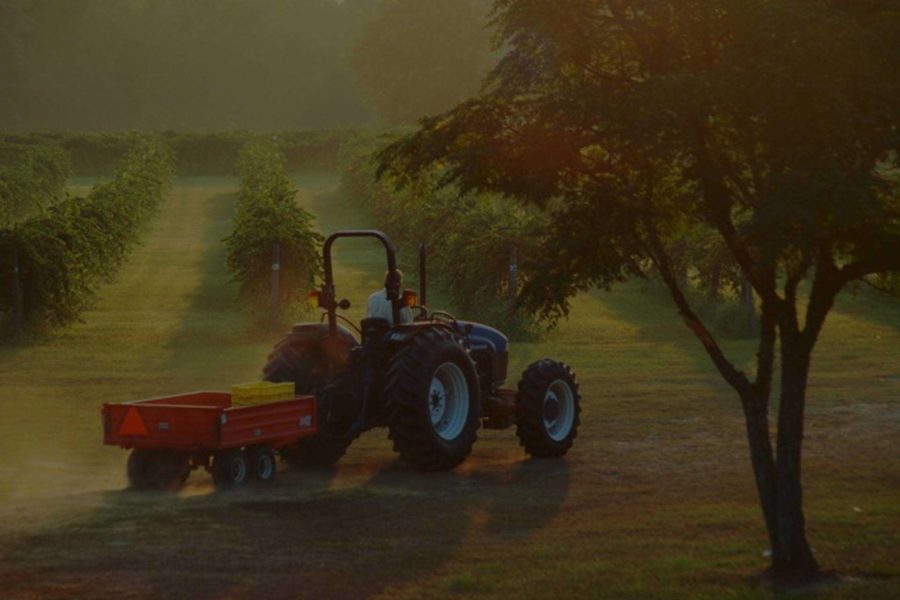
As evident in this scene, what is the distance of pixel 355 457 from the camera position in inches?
665

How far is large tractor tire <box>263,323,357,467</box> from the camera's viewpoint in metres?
15.8

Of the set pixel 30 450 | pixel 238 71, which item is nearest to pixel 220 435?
pixel 30 450

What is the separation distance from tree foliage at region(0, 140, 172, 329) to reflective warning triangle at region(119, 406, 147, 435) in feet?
54.6

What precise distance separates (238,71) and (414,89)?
33.2 meters

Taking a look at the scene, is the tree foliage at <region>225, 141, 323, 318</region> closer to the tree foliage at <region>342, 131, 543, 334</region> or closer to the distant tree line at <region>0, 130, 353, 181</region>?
the tree foliage at <region>342, 131, 543, 334</region>

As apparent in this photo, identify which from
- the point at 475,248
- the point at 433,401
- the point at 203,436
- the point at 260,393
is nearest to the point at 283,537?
the point at 203,436

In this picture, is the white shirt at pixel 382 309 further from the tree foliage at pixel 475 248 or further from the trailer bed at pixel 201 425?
the tree foliage at pixel 475 248

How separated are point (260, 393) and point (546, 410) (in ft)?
11.7

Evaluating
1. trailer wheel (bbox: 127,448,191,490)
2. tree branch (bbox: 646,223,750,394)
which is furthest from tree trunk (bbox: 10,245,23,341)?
tree branch (bbox: 646,223,750,394)

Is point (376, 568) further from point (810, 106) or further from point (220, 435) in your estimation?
point (810, 106)

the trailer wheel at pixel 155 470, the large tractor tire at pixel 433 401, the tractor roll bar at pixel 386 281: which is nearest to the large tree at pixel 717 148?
the tractor roll bar at pixel 386 281

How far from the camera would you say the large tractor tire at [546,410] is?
16.3 meters

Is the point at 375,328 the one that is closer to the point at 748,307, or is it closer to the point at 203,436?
the point at 203,436

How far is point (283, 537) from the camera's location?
1201cm
